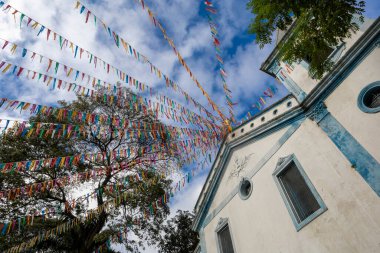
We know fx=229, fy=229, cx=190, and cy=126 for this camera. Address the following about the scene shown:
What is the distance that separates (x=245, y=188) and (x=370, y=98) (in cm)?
440

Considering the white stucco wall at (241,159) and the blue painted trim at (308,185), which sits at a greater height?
the white stucco wall at (241,159)

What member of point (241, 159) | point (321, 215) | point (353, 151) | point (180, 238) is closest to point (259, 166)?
point (241, 159)

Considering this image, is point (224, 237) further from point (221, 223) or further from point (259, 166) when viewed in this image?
point (259, 166)

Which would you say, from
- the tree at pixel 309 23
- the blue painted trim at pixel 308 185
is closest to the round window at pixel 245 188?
the blue painted trim at pixel 308 185

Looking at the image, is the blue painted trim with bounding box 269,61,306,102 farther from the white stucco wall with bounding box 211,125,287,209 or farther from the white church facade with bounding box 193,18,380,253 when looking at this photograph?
the white stucco wall with bounding box 211,125,287,209

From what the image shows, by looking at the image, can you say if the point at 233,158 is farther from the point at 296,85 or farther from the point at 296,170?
the point at 296,85

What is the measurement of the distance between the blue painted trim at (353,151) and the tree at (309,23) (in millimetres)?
1871

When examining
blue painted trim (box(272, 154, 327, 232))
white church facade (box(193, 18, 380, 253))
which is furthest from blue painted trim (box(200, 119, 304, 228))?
blue painted trim (box(272, 154, 327, 232))

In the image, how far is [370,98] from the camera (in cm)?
536

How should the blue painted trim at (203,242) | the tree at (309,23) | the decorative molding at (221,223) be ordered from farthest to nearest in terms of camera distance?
the blue painted trim at (203,242) → the decorative molding at (221,223) → the tree at (309,23)

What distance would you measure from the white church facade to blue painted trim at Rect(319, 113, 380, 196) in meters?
0.02

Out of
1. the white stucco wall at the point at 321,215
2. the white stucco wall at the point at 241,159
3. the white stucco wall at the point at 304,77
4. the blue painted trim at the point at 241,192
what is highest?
the white stucco wall at the point at 304,77

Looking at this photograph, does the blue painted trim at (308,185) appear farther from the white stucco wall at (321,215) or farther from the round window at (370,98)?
the round window at (370,98)

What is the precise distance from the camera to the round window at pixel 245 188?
7.67m
